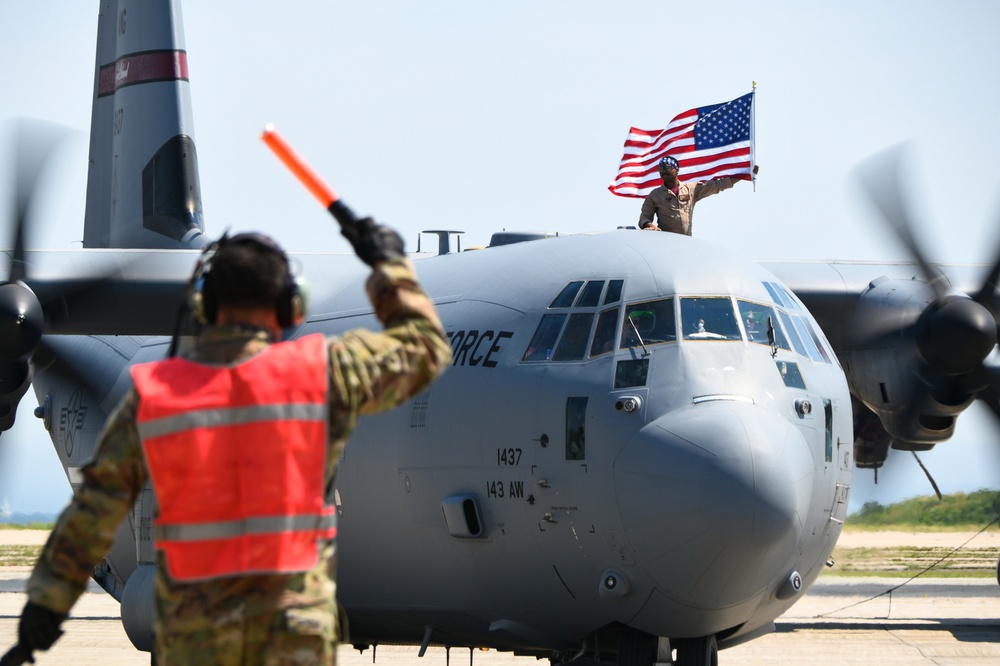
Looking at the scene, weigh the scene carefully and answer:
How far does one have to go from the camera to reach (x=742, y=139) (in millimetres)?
12844

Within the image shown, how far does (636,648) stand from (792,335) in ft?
7.68

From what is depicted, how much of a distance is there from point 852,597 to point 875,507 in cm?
204

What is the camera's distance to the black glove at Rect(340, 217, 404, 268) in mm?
3738

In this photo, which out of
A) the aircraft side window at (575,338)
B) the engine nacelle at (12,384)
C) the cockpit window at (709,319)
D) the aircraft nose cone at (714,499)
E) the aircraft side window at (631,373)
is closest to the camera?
the aircraft nose cone at (714,499)

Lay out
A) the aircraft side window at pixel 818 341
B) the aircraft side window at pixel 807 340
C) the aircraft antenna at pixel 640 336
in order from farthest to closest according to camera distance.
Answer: the aircraft side window at pixel 818 341, the aircraft side window at pixel 807 340, the aircraft antenna at pixel 640 336

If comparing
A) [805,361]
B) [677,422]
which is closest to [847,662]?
[805,361]

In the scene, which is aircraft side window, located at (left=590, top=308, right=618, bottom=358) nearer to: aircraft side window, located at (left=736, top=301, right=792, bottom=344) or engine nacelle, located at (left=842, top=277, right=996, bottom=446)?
aircraft side window, located at (left=736, top=301, right=792, bottom=344)

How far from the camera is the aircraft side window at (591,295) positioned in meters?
8.88

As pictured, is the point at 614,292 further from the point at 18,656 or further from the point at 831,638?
the point at 831,638

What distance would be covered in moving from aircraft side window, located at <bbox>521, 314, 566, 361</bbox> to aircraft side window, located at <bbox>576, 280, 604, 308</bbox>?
157 millimetres

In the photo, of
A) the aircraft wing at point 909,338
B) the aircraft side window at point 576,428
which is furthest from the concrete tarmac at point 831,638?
the aircraft side window at point 576,428

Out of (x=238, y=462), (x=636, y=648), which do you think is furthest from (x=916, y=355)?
(x=238, y=462)

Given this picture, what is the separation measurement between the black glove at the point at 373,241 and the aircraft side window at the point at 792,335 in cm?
569

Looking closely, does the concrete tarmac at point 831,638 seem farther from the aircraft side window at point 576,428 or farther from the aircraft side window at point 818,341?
the aircraft side window at point 818,341
